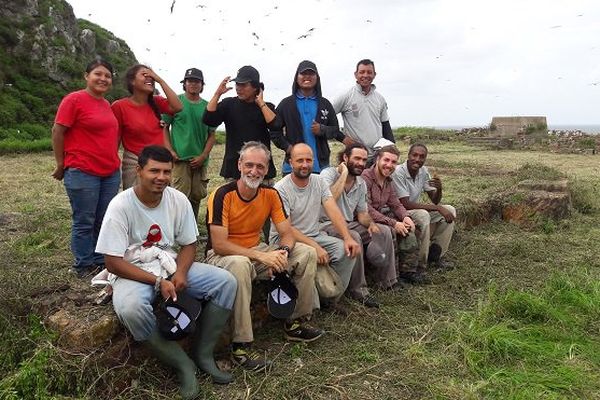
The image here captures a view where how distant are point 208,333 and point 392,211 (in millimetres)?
2529

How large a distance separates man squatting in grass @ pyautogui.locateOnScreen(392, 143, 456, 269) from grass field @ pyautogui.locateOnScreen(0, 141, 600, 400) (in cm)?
26

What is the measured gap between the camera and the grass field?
2.96 m

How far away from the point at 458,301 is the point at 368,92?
2263 mm

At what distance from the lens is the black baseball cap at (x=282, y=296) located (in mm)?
3521

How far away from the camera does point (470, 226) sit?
22.8 ft

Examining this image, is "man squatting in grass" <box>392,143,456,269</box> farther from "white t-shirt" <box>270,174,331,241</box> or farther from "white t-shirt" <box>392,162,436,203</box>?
"white t-shirt" <box>270,174,331,241</box>

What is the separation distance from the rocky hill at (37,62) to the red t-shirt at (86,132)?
40.5 ft

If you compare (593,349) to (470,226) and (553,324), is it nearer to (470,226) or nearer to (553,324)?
(553,324)

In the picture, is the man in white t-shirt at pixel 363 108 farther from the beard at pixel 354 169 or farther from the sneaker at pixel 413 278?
the sneaker at pixel 413 278

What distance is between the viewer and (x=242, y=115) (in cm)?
452

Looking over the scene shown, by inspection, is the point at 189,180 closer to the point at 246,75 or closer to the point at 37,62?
the point at 246,75

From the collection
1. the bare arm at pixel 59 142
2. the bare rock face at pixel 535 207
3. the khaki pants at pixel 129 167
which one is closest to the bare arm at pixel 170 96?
the khaki pants at pixel 129 167

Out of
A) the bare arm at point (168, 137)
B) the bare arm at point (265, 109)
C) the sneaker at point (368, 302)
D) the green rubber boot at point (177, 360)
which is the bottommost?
the sneaker at point (368, 302)

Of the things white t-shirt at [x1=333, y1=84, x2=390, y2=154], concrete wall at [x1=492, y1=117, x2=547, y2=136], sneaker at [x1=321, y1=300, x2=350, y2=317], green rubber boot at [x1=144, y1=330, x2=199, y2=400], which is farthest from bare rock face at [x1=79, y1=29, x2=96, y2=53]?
green rubber boot at [x1=144, y1=330, x2=199, y2=400]
